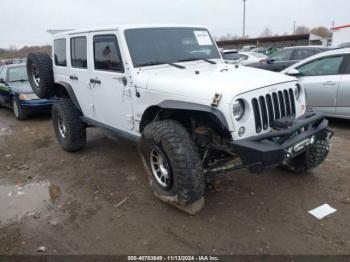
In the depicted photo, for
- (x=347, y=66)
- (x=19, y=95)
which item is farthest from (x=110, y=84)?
(x=19, y=95)

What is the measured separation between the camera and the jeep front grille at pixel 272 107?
319cm

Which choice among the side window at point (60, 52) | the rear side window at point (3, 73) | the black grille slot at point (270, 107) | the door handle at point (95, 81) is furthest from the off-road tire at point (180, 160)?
the rear side window at point (3, 73)

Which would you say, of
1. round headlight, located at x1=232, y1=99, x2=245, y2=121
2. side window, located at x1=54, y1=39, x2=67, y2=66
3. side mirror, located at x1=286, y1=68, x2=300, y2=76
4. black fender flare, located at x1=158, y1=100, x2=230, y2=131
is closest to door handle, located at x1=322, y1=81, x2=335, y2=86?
side mirror, located at x1=286, y1=68, x2=300, y2=76

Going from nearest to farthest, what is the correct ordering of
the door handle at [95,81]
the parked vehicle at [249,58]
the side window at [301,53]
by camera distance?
the door handle at [95,81]
the side window at [301,53]
the parked vehicle at [249,58]

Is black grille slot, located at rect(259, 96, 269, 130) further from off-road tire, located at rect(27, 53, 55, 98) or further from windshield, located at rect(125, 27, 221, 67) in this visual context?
off-road tire, located at rect(27, 53, 55, 98)

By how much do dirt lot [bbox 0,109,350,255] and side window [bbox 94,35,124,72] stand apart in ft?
5.20

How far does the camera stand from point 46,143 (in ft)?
21.6

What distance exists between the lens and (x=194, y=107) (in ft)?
10.4

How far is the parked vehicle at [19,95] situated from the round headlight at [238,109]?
6.55 m

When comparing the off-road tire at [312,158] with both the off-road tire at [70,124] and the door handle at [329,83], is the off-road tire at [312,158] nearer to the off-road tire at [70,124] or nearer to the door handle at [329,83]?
the door handle at [329,83]

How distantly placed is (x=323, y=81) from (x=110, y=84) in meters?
4.32

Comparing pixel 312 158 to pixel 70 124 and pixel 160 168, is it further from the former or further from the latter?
pixel 70 124

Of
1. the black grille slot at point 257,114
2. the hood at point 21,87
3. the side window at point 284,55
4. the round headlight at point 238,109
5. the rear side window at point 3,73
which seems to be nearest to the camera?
the round headlight at point 238,109

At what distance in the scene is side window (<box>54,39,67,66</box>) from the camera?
5.53 meters
